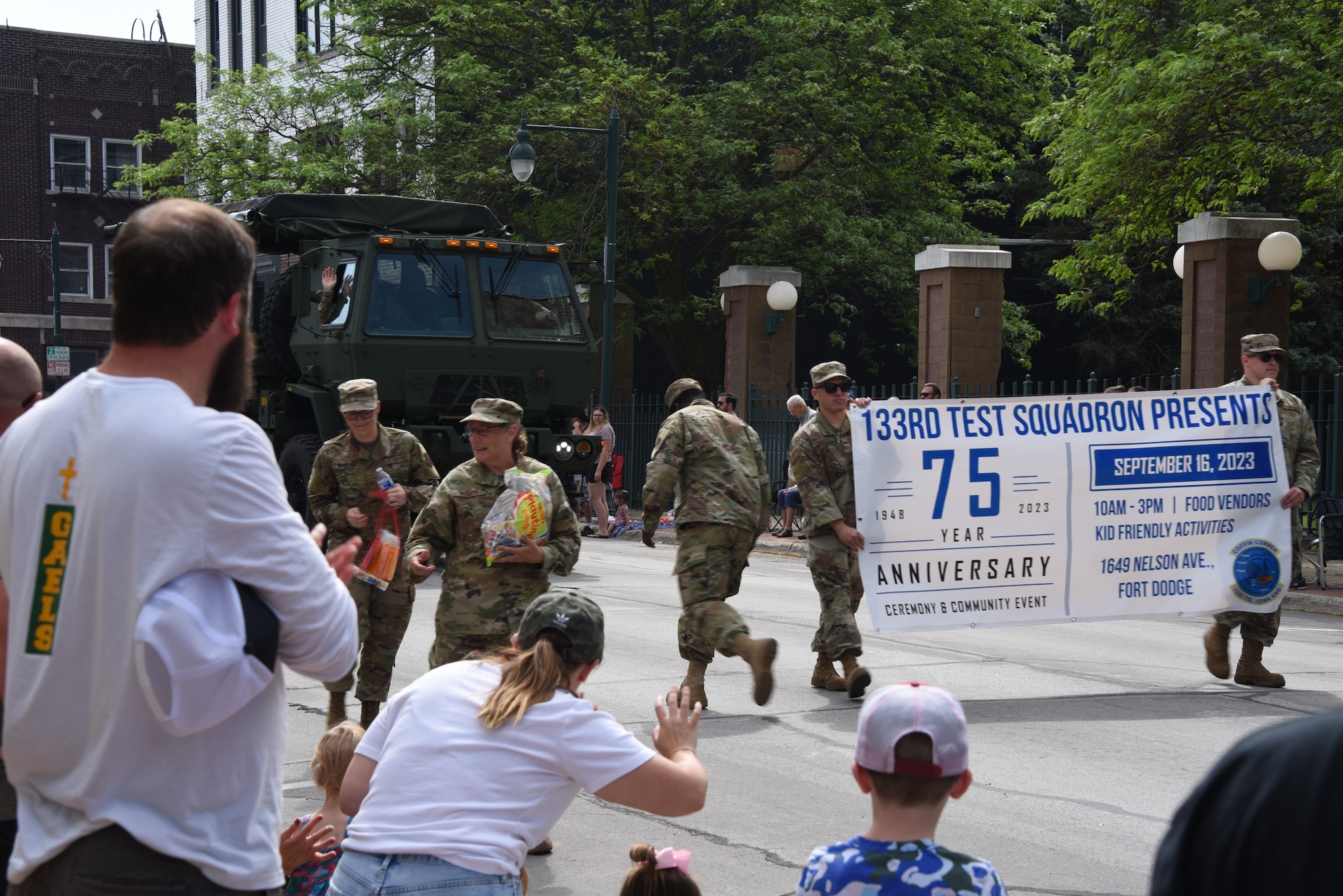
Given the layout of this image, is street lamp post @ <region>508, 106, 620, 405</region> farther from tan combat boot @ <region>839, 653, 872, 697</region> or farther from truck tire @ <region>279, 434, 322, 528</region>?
tan combat boot @ <region>839, 653, 872, 697</region>

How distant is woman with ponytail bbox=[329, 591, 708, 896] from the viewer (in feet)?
10.5

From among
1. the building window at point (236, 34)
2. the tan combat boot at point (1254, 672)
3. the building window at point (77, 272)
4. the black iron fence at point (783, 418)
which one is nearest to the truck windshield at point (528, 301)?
the black iron fence at point (783, 418)

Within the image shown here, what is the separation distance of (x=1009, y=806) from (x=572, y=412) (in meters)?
9.80

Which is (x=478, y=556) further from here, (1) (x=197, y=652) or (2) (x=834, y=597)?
(1) (x=197, y=652)

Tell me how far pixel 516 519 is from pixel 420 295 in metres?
9.09

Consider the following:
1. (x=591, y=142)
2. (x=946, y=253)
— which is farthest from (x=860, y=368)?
(x=946, y=253)

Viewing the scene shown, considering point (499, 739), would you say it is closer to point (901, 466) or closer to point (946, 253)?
point (901, 466)

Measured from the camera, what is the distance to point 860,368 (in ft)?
127

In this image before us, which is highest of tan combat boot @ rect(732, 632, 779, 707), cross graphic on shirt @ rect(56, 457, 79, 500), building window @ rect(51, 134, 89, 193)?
building window @ rect(51, 134, 89, 193)

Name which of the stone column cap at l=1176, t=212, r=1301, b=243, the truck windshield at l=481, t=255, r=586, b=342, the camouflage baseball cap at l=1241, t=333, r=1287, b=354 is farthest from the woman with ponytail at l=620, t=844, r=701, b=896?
the stone column cap at l=1176, t=212, r=1301, b=243

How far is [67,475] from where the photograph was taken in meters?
2.24

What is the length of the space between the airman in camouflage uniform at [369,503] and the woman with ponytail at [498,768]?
379 centimetres

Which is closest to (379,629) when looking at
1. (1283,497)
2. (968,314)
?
(1283,497)

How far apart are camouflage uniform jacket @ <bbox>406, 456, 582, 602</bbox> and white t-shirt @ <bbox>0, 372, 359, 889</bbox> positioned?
3.88 metres
